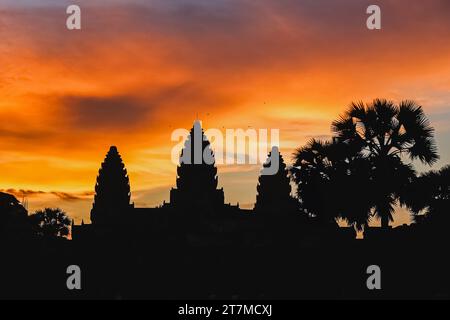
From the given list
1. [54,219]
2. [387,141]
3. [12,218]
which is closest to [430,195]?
[387,141]

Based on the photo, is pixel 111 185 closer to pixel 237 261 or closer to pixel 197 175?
pixel 197 175

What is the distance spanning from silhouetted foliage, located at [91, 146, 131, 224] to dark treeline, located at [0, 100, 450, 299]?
64.2 m

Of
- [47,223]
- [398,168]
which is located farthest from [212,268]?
[47,223]

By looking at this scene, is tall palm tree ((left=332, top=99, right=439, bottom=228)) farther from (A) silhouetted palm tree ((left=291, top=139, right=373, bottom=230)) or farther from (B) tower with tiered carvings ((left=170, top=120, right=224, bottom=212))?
(B) tower with tiered carvings ((left=170, top=120, right=224, bottom=212))

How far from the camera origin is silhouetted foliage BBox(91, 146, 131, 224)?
104 meters

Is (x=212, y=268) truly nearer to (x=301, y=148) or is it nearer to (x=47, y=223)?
(x=301, y=148)

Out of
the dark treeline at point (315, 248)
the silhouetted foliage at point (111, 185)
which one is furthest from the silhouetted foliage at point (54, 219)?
the dark treeline at point (315, 248)

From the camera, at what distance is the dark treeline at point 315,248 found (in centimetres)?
3253

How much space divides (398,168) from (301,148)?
5920 mm

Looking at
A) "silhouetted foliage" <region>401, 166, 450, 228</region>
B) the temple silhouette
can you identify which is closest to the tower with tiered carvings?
the temple silhouette

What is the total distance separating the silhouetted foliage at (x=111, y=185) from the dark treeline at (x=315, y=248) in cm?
6421

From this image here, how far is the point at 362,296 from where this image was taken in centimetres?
3139

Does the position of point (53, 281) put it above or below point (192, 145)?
below
